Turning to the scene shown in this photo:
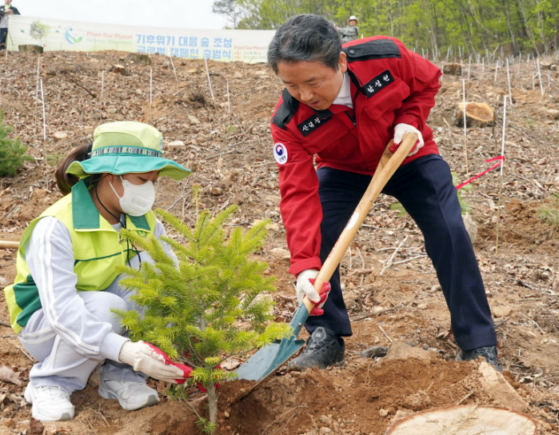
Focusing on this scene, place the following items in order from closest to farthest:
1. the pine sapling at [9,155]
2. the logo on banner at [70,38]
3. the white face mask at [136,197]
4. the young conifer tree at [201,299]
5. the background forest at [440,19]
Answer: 1. the young conifer tree at [201,299]
2. the white face mask at [136,197]
3. the pine sapling at [9,155]
4. the logo on banner at [70,38]
5. the background forest at [440,19]

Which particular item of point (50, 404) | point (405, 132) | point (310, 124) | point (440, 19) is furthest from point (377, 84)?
point (440, 19)

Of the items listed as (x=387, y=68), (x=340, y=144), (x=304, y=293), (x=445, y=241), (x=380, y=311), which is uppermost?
(x=387, y=68)

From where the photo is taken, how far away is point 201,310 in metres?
2.15

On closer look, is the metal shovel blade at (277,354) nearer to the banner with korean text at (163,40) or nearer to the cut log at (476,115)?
the cut log at (476,115)

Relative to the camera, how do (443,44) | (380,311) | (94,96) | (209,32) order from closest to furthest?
(380,311) < (94,96) < (209,32) < (443,44)

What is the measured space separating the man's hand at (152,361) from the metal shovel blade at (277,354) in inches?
14.7

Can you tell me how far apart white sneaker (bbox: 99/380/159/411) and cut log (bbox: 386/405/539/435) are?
1186 millimetres

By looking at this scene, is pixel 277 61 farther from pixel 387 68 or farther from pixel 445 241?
pixel 445 241

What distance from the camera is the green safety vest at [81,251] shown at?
245cm

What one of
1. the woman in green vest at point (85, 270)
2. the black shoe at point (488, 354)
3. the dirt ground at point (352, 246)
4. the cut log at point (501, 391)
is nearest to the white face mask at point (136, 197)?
the woman in green vest at point (85, 270)

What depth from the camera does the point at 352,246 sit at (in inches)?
201

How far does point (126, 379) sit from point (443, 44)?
45904 mm

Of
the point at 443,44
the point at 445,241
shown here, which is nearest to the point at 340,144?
the point at 445,241

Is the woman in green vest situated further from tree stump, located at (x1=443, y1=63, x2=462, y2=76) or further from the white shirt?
tree stump, located at (x1=443, y1=63, x2=462, y2=76)
